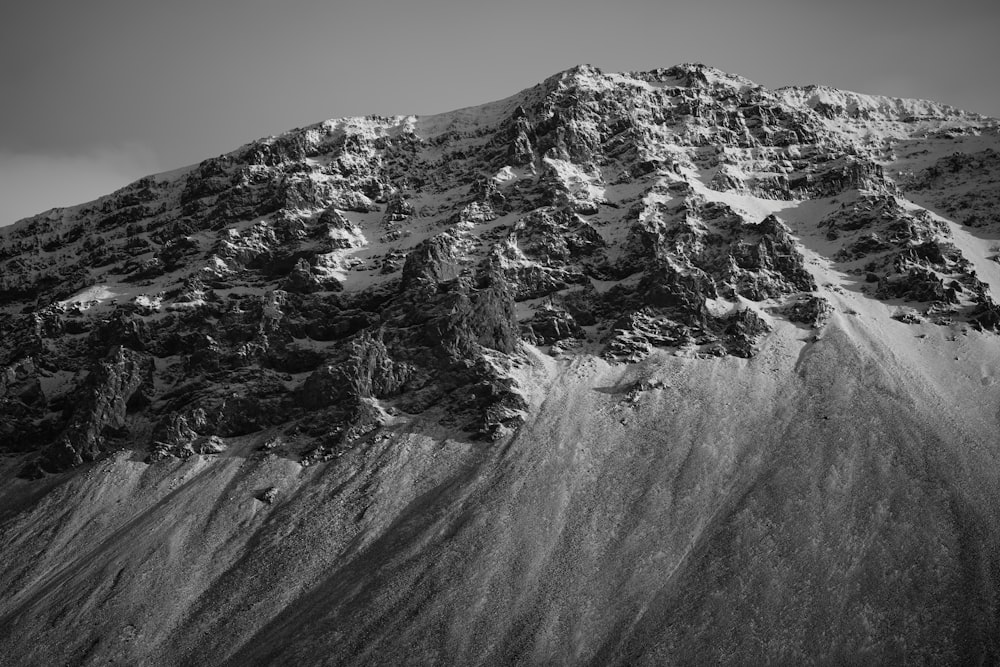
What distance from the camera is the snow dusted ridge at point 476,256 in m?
93.5

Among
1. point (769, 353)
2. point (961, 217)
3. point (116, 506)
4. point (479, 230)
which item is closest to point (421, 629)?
point (116, 506)

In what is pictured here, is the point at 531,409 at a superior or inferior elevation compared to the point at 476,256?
inferior

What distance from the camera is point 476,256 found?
116625 mm

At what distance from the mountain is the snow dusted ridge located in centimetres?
65

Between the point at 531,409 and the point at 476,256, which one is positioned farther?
the point at 476,256

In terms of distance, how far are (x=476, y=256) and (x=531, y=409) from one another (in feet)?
131

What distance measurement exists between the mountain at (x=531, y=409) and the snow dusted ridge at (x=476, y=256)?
651mm

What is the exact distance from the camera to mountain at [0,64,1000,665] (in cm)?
5884

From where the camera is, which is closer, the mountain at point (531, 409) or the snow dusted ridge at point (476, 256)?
the mountain at point (531, 409)

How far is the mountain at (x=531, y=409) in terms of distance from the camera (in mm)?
58844

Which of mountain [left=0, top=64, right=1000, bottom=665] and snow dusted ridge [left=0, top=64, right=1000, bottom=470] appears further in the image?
snow dusted ridge [left=0, top=64, right=1000, bottom=470]

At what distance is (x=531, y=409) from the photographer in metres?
85.3

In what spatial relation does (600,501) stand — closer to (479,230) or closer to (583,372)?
(583,372)

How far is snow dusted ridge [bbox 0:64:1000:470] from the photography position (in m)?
93.5
